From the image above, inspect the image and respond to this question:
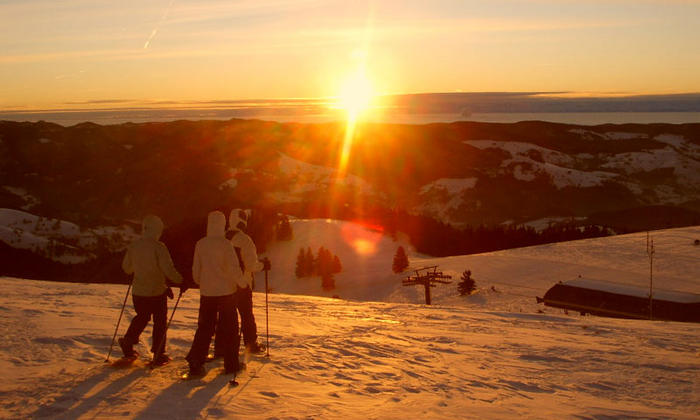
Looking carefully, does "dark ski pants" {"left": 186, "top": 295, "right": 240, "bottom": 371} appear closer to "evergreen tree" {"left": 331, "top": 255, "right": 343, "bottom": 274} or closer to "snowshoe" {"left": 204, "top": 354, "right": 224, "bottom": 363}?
"snowshoe" {"left": 204, "top": 354, "right": 224, "bottom": 363}

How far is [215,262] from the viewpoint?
8.29 metres

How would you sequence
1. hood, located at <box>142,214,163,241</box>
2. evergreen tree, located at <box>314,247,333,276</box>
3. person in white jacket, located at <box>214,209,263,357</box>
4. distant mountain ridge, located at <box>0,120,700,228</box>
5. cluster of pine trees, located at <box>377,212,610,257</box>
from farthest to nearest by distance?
distant mountain ridge, located at <box>0,120,700,228</box> → cluster of pine trees, located at <box>377,212,610,257</box> → evergreen tree, located at <box>314,247,333,276</box> → person in white jacket, located at <box>214,209,263,357</box> → hood, located at <box>142,214,163,241</box>

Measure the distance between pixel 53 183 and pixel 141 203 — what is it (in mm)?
28407

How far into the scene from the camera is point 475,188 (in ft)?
531

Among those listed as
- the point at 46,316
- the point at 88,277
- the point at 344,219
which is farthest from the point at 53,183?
the point at 46,316

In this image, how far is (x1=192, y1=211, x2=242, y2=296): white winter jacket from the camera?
27.1 ft

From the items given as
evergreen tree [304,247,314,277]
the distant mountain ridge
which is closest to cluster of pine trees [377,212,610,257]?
evergreen tree [304,247,314,277]

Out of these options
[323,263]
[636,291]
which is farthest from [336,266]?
[636,291]

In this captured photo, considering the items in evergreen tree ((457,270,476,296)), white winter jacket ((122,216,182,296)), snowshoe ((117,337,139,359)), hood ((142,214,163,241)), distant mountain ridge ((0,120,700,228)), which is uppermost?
distant mountain ridge ((0,120,700,228))

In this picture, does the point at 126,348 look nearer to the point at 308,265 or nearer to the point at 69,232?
the point at 308,265

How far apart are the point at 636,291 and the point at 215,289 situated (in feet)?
102

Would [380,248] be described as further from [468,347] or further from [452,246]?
[468,347]

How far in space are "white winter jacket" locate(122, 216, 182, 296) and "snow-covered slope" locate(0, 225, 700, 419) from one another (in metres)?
1.12

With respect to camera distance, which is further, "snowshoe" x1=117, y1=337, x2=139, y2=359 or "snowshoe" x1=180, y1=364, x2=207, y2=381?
"snowshoe" x1=117, y1=337, x2=139, y2=359
